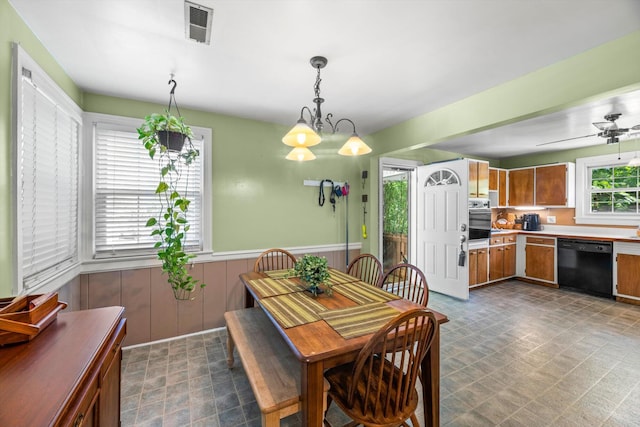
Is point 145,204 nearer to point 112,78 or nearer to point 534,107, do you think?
point 112,78

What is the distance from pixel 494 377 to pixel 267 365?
1.90 m

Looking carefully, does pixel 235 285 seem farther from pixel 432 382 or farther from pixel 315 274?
pixel 432 382

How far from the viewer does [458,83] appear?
2.32 m

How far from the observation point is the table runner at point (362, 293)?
1896mm

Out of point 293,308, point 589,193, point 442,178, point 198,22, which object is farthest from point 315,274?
point 589,193

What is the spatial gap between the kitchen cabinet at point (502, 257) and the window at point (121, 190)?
5.15m

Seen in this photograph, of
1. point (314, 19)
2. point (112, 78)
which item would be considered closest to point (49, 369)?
point (314, 19)

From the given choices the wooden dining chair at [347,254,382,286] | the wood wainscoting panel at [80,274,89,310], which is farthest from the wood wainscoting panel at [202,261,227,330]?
the wooden dining chair at [347,254,382,286]

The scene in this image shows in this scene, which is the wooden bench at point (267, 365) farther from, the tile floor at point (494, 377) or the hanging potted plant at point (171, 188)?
the hanging potted plant at point (171, 188)

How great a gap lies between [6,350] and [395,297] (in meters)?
1.93

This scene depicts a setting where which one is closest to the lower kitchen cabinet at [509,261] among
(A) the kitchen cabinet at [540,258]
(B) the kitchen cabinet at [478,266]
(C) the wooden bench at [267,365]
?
(A) the kitchen cabinet at [540,258]

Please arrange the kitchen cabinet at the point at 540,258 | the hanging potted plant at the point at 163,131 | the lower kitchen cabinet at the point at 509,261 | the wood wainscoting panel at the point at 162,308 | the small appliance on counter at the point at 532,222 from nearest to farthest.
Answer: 1. the hanging potted plant at the point at 163,131
2. the wood wainscoting panel at the point at 162,308
3. the kitchen cabinet at the point at 540,258
4. the lower kitchen cabinet at the point at 509,261
5. the small appliance on counter at the point at 532,222

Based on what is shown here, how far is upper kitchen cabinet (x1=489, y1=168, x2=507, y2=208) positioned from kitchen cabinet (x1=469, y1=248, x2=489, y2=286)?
1249 millimetres

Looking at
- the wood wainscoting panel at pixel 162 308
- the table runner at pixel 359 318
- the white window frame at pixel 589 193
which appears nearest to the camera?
the table runner at pixel 359 318
